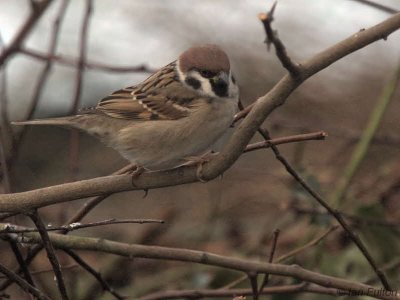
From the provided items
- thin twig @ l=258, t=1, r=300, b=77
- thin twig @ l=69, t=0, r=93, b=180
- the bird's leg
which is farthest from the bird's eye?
thin twig @ l=258, t=1, r=300, b=77

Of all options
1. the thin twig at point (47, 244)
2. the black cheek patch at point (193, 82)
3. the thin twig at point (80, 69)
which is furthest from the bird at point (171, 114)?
the thin twig at point (47, 244)

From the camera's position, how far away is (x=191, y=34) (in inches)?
246

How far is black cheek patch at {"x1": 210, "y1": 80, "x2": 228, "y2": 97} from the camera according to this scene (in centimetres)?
291

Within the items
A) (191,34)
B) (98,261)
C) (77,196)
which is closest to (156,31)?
(191,34)

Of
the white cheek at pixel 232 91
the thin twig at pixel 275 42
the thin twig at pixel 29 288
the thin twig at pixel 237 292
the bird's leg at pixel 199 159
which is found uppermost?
the thin twig at pixel 275 42

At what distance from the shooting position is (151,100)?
3197 millimetres

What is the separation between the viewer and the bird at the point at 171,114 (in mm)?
2898

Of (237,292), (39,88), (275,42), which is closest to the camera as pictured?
(275,42)

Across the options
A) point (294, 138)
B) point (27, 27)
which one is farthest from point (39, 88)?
point (294, 138)

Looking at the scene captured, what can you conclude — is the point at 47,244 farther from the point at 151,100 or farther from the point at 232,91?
the point at 151,100

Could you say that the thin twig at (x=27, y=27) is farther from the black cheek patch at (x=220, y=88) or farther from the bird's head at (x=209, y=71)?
the black cheek patch at (x=220, y=88)

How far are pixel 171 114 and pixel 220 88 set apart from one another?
0.24 metres

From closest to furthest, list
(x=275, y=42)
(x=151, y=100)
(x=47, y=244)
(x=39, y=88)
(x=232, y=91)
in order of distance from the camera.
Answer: (x=275, y=42), (x=47, y=244), (x=232, y=91), (x=151, y=100), (x=39, y=88)

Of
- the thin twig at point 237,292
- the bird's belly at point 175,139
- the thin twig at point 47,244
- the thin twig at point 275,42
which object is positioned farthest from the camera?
the bird's belly at point 175,139
